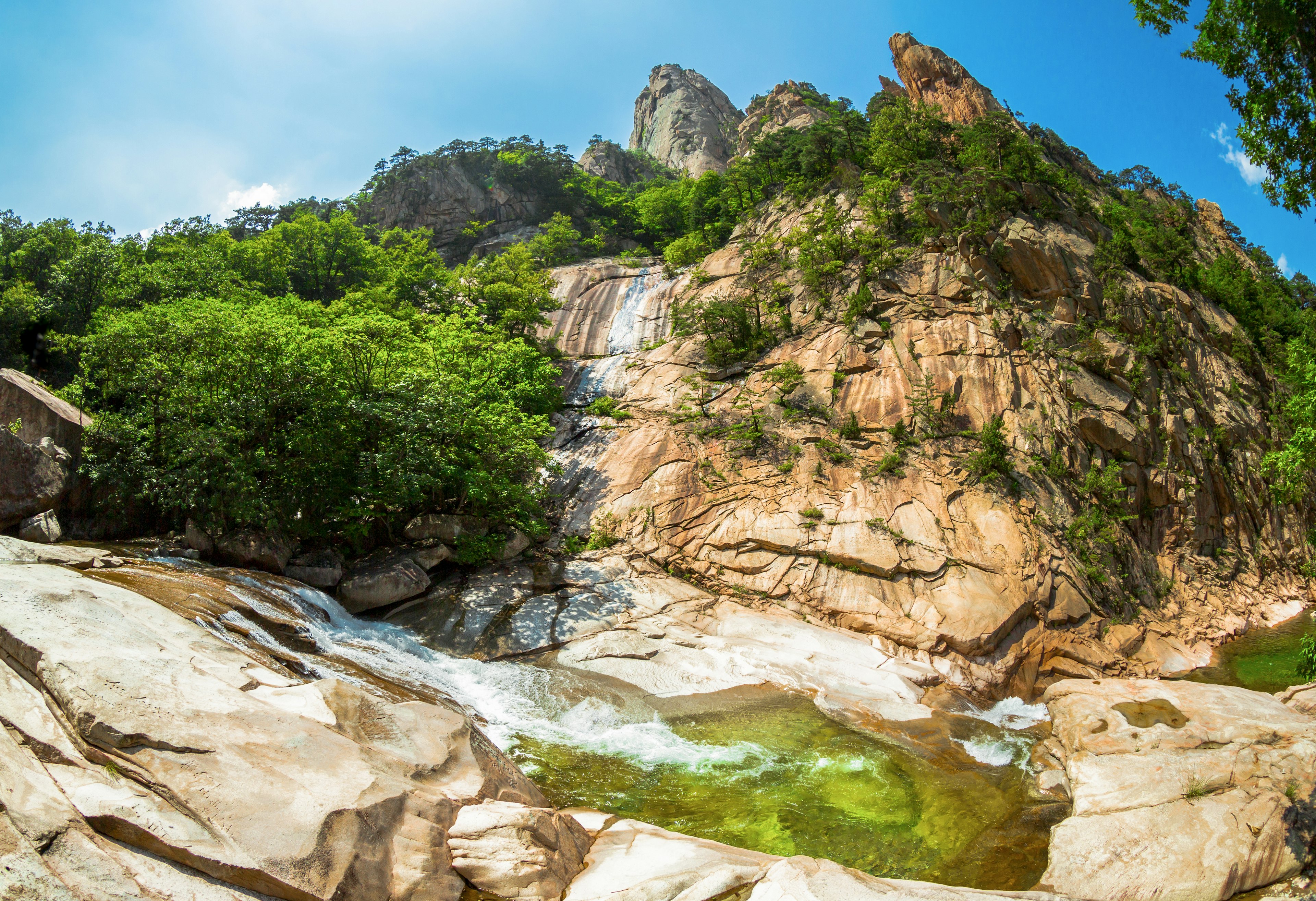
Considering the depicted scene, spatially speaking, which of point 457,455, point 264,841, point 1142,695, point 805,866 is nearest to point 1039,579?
point 1142,695

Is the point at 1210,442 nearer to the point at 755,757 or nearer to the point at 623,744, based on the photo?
the point at 755,757

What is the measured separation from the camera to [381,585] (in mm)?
16766

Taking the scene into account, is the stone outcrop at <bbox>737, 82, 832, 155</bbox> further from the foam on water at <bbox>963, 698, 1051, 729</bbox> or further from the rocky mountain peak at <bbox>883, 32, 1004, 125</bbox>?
the foam on water at <bbox>963, 698, 1051, 729</bbox>

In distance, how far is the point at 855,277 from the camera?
26.6 meters

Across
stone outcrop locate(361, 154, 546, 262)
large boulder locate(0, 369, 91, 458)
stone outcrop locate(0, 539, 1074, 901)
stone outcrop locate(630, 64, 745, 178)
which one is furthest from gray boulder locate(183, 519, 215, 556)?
stone outcrop locate(630, 64, 745, 178)

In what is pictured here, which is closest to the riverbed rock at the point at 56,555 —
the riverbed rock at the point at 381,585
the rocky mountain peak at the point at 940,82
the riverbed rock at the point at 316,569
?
the riverbed rock at the point at 316,569

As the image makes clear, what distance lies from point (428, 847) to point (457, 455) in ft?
42.1

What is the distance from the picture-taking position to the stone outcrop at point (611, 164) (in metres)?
64.5

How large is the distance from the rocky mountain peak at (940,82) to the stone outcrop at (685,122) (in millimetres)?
21378

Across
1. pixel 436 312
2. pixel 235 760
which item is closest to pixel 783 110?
pixel 436 312

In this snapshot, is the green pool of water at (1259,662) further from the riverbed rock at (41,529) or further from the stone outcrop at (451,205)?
the stone outcrop at (451,205)

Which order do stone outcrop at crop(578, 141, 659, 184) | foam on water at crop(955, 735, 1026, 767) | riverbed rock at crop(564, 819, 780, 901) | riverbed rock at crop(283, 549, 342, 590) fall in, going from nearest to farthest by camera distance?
1. riverbed rock at crop(564, 819, 780, 901)
2. foam on water at crop(955, 735, 1026, 767)
3. riverbed rock at crop(283, 549, 342, 590)
4. stone outcrop at crop(578, 141, 659, 184)

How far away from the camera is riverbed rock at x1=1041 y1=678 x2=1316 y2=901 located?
26.0ft

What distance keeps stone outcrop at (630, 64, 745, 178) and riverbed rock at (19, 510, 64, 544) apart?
65.6m
